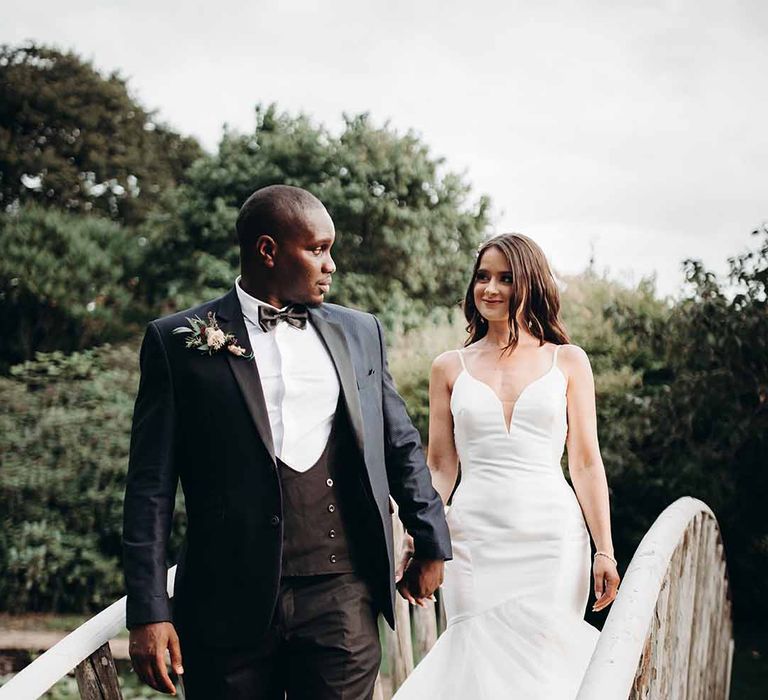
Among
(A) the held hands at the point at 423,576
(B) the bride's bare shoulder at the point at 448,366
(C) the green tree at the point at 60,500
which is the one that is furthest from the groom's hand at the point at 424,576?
(C) the green tree at the point at 60,500

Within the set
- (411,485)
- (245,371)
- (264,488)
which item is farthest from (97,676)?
(411,485)

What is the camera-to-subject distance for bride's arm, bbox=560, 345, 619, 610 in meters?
3.17

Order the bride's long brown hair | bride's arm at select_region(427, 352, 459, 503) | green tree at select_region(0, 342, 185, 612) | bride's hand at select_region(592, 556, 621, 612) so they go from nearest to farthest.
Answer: bride's hand at select_region(592, 556, 621, 612) → the bride's long brown hair → bride's arm at select_region(427, 352, 459, 503) → green tree at select_region(0, 342, 185, 612)

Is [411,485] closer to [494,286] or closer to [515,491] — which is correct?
[515,491]

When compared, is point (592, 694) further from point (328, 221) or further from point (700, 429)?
point (700, 429)

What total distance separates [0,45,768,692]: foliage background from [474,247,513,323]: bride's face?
3490 mm

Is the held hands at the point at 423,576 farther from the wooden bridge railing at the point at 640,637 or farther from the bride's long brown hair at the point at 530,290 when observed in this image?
the bride's long brown hair at the point at 530,290

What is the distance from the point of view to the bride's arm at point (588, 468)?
317 centimetres

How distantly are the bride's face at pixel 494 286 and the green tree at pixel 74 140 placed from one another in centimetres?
1944

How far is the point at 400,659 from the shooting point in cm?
369

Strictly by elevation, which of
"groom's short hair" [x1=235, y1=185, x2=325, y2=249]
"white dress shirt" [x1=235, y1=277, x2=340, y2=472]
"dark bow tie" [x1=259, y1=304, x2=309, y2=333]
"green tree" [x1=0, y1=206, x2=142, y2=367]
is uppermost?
"green tree" [x1=0, y1=206, x2=142, y2=367]

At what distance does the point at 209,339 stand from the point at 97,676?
81 centimetres

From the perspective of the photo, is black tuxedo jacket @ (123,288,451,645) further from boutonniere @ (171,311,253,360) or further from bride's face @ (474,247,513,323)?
bride's face @ (474,247,513,323)

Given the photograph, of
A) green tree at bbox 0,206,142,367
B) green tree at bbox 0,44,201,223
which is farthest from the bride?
green tree at bbox 0,44,201,223
